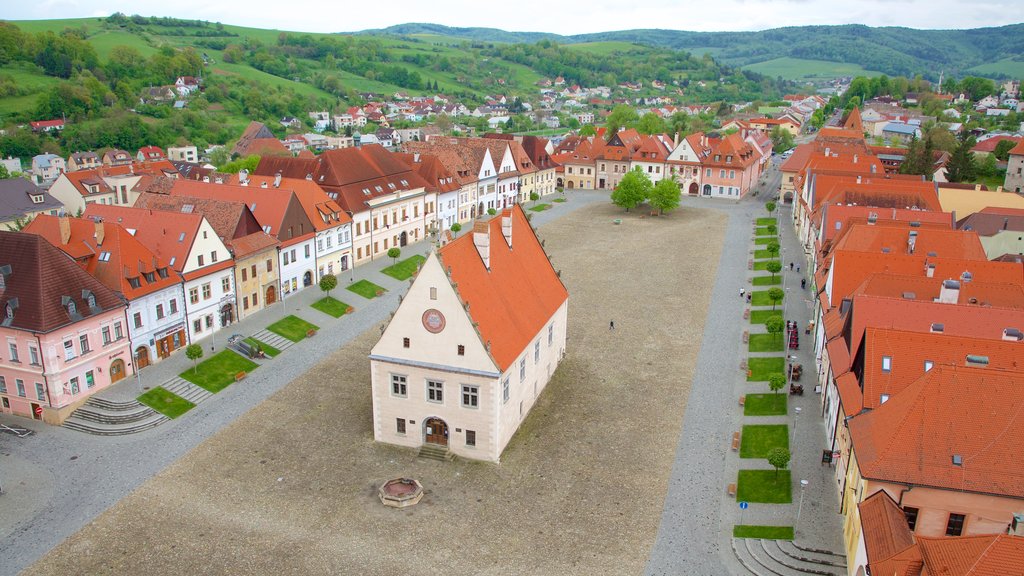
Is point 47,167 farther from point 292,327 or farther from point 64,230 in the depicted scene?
point 292,327

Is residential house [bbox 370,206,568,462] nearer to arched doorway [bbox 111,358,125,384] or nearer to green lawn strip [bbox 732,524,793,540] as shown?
green lawn strip [bbox 732,524,793,540]

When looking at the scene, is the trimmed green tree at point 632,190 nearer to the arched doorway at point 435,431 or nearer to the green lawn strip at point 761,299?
the green lawn strip at point 761,299

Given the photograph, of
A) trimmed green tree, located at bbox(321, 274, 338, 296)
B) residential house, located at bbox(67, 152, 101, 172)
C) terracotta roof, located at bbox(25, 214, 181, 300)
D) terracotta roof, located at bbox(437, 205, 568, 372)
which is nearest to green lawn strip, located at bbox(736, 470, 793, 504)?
terracotta roof, located at bbox(437, 205, 568, 372)

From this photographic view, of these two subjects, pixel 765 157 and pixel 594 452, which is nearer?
pixel 594 452

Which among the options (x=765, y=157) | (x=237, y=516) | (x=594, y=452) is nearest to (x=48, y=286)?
(x=237, y=516)

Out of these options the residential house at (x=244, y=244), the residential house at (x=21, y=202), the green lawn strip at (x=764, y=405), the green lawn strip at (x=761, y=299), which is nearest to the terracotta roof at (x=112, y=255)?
the residential house at (x=244, y=244)

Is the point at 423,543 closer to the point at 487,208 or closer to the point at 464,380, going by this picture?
the point at 464,380

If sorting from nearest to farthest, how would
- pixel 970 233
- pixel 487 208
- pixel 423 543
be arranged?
pixel 423 543, pixel 970 233, pixel 487 208

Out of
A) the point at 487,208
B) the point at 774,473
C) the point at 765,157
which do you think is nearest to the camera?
the point at 774,473
